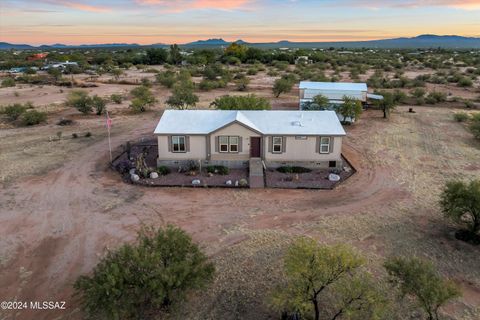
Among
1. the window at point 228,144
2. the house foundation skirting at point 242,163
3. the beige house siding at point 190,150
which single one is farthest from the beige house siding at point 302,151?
the beige house siding at point 190,150

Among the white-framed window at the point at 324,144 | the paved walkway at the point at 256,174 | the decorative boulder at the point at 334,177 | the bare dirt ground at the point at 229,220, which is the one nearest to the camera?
the bare dirt ground at the point at 229,220

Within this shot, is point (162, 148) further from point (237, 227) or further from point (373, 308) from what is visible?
point (373, 308)

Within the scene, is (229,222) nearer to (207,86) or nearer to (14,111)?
(14,111)

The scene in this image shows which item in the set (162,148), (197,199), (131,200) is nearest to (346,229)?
(197,199)

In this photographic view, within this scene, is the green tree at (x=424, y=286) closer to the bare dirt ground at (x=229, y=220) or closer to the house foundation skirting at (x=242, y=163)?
the bare dirt ground at (x=229, y=220)

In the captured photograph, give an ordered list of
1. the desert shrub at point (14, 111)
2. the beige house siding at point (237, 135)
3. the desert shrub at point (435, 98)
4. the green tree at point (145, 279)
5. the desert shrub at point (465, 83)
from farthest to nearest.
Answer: the desert shrub at point (465, 83)
the desert shrub at point (435, 98)
the desert shrub at point (14, 111)
the beige house siding at point (237, 135)
the green tree at point (145, 279)

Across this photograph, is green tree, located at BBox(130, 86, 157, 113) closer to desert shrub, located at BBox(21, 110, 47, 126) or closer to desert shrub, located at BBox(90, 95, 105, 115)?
desert shrub, located at BBox(90, 95, 105, 115)
